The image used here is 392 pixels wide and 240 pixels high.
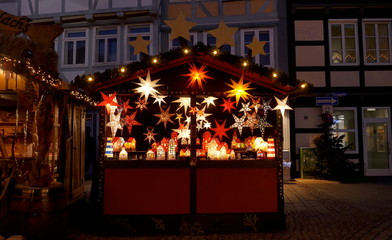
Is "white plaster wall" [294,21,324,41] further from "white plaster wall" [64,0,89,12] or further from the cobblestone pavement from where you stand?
"white plaster wall" [64,0,89,12]

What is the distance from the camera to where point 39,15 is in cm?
1210

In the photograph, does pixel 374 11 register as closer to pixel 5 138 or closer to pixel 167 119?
pixel 167 119

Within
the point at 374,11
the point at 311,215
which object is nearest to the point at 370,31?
the point at 374,11

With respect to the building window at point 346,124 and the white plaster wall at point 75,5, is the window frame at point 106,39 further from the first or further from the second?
the building window at point 346,124

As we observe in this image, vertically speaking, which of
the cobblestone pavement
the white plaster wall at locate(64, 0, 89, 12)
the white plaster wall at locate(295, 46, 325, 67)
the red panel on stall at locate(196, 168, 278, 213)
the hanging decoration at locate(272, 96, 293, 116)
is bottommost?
the cobblestone pavement

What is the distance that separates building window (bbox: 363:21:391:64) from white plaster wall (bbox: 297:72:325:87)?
1906mm

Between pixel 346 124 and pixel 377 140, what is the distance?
4.54 feet

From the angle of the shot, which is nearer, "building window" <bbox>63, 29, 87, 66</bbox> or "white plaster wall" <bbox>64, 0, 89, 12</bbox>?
"white plaster wall" <bbox>64, 0, 89, 12</bbox>

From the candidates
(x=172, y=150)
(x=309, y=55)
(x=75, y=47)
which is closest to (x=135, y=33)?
(x=75, y=47)

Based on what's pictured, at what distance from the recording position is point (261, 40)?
1184 centimetres

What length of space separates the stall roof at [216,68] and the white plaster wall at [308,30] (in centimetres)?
730

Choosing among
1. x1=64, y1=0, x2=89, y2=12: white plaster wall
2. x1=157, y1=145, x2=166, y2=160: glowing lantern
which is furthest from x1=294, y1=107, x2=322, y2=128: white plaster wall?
x1=64, y1=0, x2=89, y2=12: white plaster wall

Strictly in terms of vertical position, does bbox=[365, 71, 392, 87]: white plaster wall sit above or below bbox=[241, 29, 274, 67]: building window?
below

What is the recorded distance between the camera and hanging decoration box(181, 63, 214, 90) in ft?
17.0
